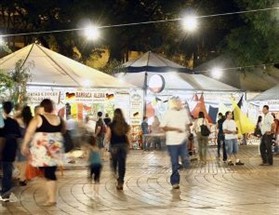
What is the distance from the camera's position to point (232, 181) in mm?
14250

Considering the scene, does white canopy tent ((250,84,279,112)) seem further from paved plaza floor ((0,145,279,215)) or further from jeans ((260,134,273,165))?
paved plaza floor ((0,145,279,215))

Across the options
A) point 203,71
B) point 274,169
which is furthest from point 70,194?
point 203,71

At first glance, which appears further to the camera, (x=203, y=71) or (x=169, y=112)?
(x=203, y=71)

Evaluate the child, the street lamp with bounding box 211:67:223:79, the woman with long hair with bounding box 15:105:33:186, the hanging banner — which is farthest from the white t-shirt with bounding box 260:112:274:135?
the street lamp with bounding box 211:67:223:79

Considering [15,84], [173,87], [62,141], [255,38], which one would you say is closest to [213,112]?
[173,87]

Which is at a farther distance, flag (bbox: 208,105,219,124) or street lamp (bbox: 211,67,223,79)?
street lamp (bbox: 211,67,223,79)

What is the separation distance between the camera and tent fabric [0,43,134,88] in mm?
21031

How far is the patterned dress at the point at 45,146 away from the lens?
1016 cm

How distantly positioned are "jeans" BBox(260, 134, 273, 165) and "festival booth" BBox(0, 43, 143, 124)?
5.66 meters

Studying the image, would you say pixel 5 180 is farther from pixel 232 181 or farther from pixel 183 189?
pixel 232 181

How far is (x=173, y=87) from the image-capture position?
28031mm

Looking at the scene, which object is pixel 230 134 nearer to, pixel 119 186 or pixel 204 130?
pixel 204 130

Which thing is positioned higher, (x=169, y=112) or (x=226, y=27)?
(x=226, y=27)

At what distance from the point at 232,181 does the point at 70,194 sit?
407cm
